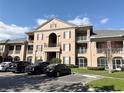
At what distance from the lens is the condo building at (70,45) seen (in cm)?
3722

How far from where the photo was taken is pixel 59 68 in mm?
23438

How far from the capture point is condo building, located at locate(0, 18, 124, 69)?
122ft

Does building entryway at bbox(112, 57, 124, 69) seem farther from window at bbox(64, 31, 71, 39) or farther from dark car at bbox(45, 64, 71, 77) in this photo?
dark car at bbox(45, 64, 71, 77)

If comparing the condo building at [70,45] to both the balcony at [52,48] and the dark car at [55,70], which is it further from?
the dark car at [55,70]

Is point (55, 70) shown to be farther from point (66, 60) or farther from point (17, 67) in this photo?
point (66, 60)

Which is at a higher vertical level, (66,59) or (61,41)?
(61,41)

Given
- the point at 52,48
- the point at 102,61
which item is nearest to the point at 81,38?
the point at 102,61

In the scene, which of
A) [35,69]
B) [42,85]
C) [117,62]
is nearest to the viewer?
[42,85]

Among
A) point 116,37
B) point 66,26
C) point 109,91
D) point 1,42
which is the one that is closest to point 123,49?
point 116,37

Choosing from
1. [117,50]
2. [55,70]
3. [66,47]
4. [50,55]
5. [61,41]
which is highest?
[61,41]

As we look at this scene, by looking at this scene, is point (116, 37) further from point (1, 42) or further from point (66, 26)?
point (1, 42)

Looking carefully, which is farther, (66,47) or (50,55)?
(50,55)

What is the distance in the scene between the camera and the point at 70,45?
40844mm

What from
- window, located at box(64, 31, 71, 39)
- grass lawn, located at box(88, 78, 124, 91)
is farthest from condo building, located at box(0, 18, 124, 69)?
grass lawn, located at box(88, 78, 124, 91)
